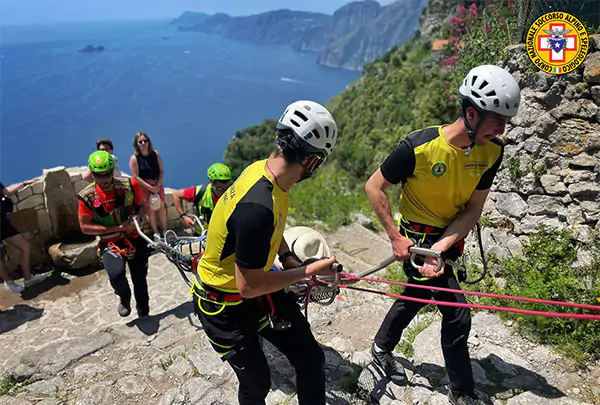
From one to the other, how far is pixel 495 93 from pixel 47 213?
29.1 feet

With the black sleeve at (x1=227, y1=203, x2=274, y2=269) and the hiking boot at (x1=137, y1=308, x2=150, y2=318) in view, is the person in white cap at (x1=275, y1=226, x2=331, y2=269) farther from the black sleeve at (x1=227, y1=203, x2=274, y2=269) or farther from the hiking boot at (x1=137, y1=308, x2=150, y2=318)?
the hiking boot at (x1=137, y1=308, x2=150, y2=318)

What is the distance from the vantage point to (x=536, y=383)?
3.83 metres

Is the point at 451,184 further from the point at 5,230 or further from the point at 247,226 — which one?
the point at 5,230

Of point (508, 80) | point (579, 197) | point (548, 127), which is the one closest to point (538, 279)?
point (579, 197)

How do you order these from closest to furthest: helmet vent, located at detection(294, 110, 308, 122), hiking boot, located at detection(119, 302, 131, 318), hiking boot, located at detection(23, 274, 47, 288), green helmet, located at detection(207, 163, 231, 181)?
helmet vent, located at detection(294, 110, 308, 122)
green helmet, located at detection(207, 163, 231, 181)
hiking boot, located at detection(119, 302, 131, 318)
hiking boot, located at detection(23, 274, 47, 288)

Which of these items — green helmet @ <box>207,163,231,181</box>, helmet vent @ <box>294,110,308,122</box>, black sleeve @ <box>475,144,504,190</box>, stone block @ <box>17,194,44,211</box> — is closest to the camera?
helmet vent @ <box>294,110,308,122</box>

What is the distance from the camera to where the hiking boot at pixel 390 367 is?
3922 mm

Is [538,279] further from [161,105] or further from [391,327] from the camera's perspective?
[161,105]

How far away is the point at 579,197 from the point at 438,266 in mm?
3323

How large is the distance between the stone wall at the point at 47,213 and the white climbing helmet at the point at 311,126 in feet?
23.7

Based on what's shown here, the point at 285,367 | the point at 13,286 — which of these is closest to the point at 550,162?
the point at 285,367

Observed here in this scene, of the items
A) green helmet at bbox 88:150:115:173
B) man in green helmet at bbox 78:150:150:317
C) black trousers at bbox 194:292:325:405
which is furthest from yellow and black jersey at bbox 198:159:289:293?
man in green helmet at bbox 78:150:150:317

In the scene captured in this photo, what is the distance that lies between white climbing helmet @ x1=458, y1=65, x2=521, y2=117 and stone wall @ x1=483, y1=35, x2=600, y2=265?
3031 mm

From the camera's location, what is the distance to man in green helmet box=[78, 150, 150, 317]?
5.08m
